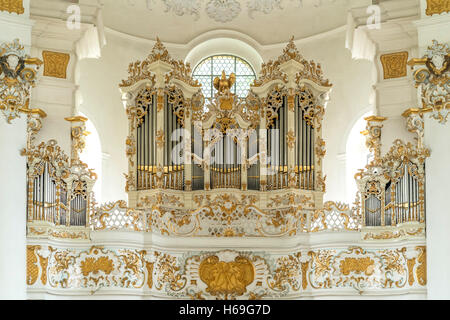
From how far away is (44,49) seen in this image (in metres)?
20.5

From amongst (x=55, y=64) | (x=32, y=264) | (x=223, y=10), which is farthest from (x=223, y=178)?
(x=223, y=10)

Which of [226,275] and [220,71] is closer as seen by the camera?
[226,275]

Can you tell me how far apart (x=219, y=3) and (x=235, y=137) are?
456 cm

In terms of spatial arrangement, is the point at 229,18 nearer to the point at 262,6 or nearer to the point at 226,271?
the point at 262,6

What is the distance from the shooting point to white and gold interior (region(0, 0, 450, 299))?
60.7ft

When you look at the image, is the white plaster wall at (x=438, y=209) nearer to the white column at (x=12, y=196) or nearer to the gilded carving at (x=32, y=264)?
the gilded carving at (x=32, y=264)

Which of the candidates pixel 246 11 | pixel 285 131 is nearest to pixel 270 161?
→ pixel 285 131

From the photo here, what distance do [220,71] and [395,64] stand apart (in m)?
4.60

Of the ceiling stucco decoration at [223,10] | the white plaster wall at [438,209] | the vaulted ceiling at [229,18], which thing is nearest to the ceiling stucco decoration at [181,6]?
the vaulted ceiling at [229,18]

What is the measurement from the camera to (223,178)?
65.2ft

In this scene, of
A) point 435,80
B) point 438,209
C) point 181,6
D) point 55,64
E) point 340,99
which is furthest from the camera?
point 181,6

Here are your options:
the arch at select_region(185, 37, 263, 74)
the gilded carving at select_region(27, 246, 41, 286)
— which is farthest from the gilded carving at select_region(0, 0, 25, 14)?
the arch at select_region(185, 37, 263, 74)
